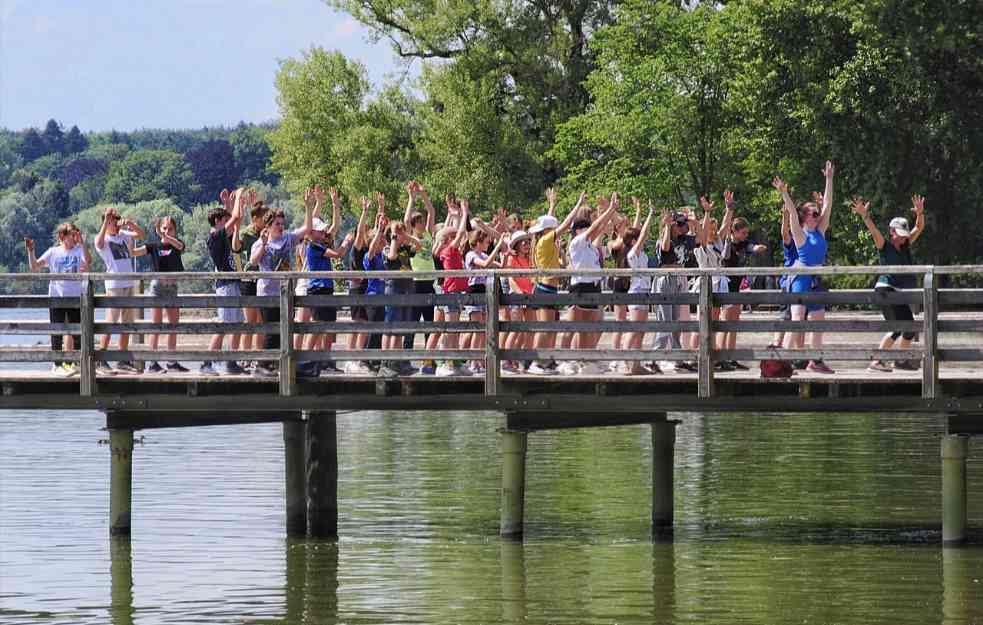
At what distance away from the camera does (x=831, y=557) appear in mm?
22297

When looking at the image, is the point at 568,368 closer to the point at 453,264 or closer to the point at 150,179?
the point at 453,264

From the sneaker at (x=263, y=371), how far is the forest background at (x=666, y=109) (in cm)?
3063

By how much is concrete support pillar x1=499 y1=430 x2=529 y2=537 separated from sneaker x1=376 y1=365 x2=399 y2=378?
1282 mm

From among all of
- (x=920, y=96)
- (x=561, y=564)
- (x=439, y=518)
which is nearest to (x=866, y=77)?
(x=920, y=96)

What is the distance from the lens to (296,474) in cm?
2341

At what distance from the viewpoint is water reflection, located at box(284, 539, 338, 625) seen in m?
19.7

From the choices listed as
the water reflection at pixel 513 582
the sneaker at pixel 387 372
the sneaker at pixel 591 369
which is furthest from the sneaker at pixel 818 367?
the sneaker at pixel 387 372

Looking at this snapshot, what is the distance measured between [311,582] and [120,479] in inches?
114

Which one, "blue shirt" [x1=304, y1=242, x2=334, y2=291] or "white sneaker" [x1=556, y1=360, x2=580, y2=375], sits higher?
"blue shirt" [x1=304, y1=242, x2=334, y2=291]

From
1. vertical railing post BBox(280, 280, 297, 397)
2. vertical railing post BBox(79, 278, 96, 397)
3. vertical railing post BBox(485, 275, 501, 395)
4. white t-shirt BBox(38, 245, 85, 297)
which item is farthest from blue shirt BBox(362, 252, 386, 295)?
white t-shirt BBox(38, 245, 85, 297)

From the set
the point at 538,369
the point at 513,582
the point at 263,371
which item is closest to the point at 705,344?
the point at 538,369

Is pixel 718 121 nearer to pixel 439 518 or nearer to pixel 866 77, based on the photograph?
pixel 866 77

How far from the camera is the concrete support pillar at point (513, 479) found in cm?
2156

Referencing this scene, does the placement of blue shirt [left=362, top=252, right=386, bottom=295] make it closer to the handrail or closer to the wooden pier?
the wooden pier
